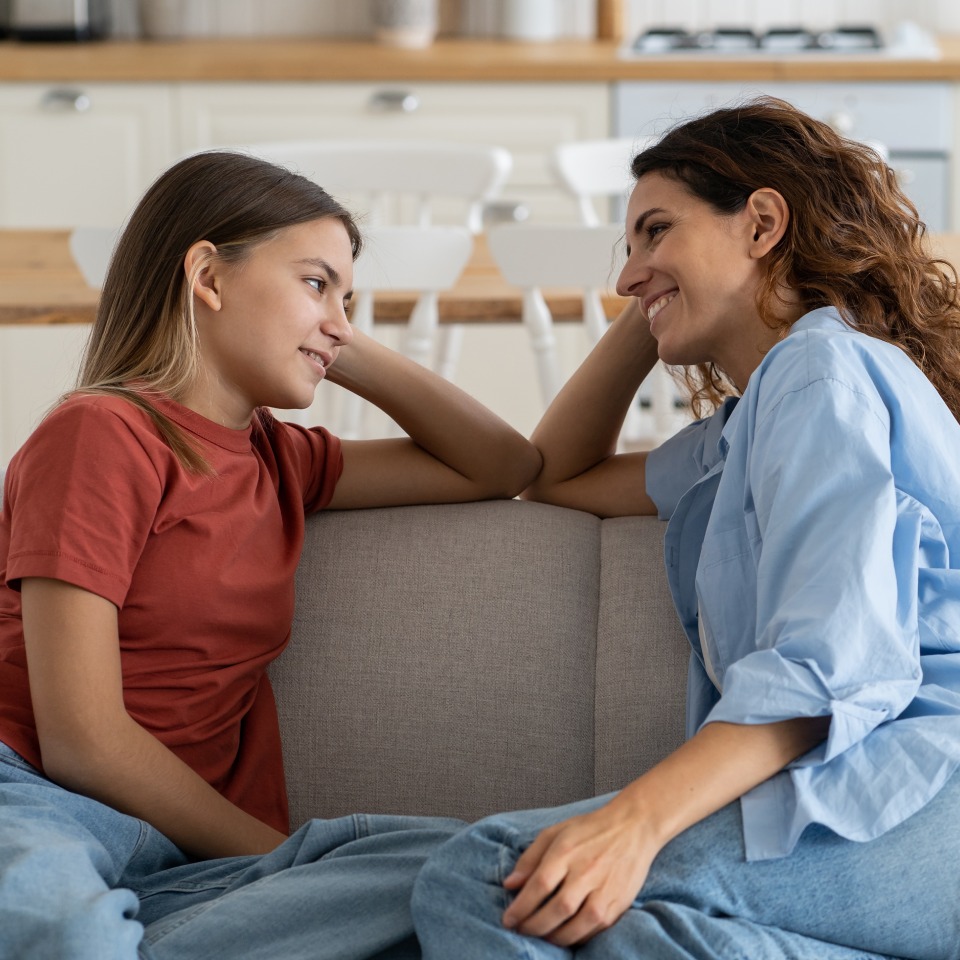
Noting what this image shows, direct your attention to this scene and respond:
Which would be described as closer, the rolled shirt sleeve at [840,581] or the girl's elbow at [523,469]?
the rolled shirt sleeve at [840,581]

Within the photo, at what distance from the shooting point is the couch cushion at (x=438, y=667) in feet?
5.03

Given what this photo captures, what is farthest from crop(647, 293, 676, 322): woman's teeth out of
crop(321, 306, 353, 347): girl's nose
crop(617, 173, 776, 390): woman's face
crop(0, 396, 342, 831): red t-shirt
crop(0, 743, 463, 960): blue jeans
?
crop(0, 743, 463, 960): blue jeans

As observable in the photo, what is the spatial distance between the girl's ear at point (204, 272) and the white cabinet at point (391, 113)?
2.64m

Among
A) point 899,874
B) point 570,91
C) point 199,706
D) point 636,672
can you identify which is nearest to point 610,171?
point 570,91

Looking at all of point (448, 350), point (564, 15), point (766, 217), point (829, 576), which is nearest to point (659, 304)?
point (766, 217)

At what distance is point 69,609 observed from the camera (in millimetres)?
1276

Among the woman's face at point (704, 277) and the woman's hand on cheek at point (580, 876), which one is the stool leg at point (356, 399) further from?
the woman's hand on cheek at point (580, 876)

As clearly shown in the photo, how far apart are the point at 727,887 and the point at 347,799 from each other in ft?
1.83

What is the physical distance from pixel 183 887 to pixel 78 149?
3.22m

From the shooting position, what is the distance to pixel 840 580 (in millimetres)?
1109

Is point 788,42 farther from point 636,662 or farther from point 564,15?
point 636,662

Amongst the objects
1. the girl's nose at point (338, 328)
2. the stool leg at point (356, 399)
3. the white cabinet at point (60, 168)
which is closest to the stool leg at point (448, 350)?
the stool leg at point (356, 399)

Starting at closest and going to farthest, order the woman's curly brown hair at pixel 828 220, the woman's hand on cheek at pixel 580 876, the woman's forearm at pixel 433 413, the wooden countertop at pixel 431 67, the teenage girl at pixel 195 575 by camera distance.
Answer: the woman's hand on cheek at pixel 580 876 → the teenage girl at pixel 195 575 → the woman's curly brown hair at pixel 828 220 → the woman's forearm at pixel 433 413 → the wooden countertop at pixel 431 67

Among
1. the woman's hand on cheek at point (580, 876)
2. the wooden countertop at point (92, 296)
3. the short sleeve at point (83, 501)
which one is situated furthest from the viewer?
the wooden countertop at point (92, 296)
